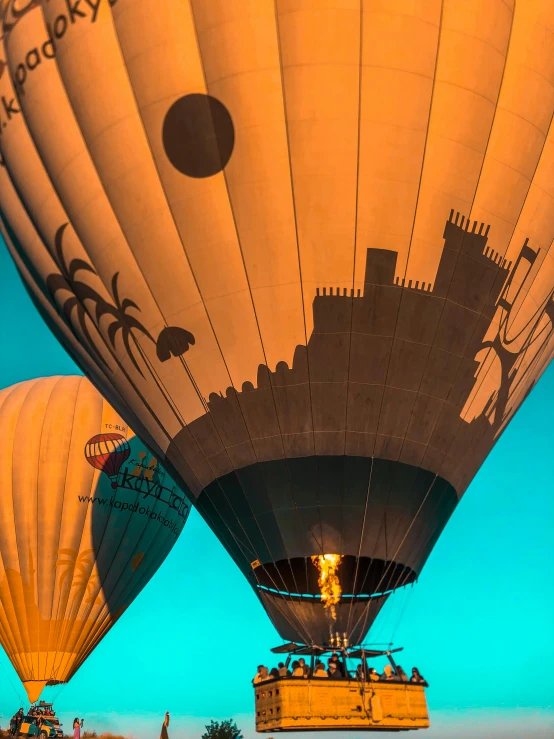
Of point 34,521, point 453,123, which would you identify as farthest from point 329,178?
point 34,521

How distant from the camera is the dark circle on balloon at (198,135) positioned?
974 cm

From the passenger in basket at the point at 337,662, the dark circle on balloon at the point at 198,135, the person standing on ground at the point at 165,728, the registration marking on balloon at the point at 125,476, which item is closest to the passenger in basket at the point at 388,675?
the passenger in basket at the point at 337,662

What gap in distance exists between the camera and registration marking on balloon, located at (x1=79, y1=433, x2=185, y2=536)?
20859mm

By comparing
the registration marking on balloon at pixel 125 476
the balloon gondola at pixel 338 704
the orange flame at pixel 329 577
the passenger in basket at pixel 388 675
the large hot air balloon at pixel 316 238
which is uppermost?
the registration marking on balloon at pixel 125 476

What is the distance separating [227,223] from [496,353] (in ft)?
13.5

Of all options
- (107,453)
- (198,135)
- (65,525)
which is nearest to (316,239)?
(198,135)

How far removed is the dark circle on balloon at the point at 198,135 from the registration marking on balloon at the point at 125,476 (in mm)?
12409

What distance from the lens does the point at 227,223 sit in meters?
9.99

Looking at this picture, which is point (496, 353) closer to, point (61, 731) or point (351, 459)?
point (351, 459)

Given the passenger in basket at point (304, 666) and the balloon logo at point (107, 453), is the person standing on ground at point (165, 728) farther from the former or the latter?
the balloon logo at point (107, 453)

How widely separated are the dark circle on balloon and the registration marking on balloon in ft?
40.7

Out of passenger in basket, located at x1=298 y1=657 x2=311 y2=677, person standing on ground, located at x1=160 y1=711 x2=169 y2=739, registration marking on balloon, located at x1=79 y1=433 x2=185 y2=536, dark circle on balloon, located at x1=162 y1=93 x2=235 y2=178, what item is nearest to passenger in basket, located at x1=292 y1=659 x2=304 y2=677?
passenger in basket, located at x1=298 y1=657 x2=311 y2=677

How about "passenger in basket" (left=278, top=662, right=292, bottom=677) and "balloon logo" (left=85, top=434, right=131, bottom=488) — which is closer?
"passenger in basket" (left=278, top=662, right=292, bottom=677)

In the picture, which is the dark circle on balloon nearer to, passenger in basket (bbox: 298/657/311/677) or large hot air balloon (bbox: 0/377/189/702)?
passenger in basket (bbox: 298/657/311/677)
